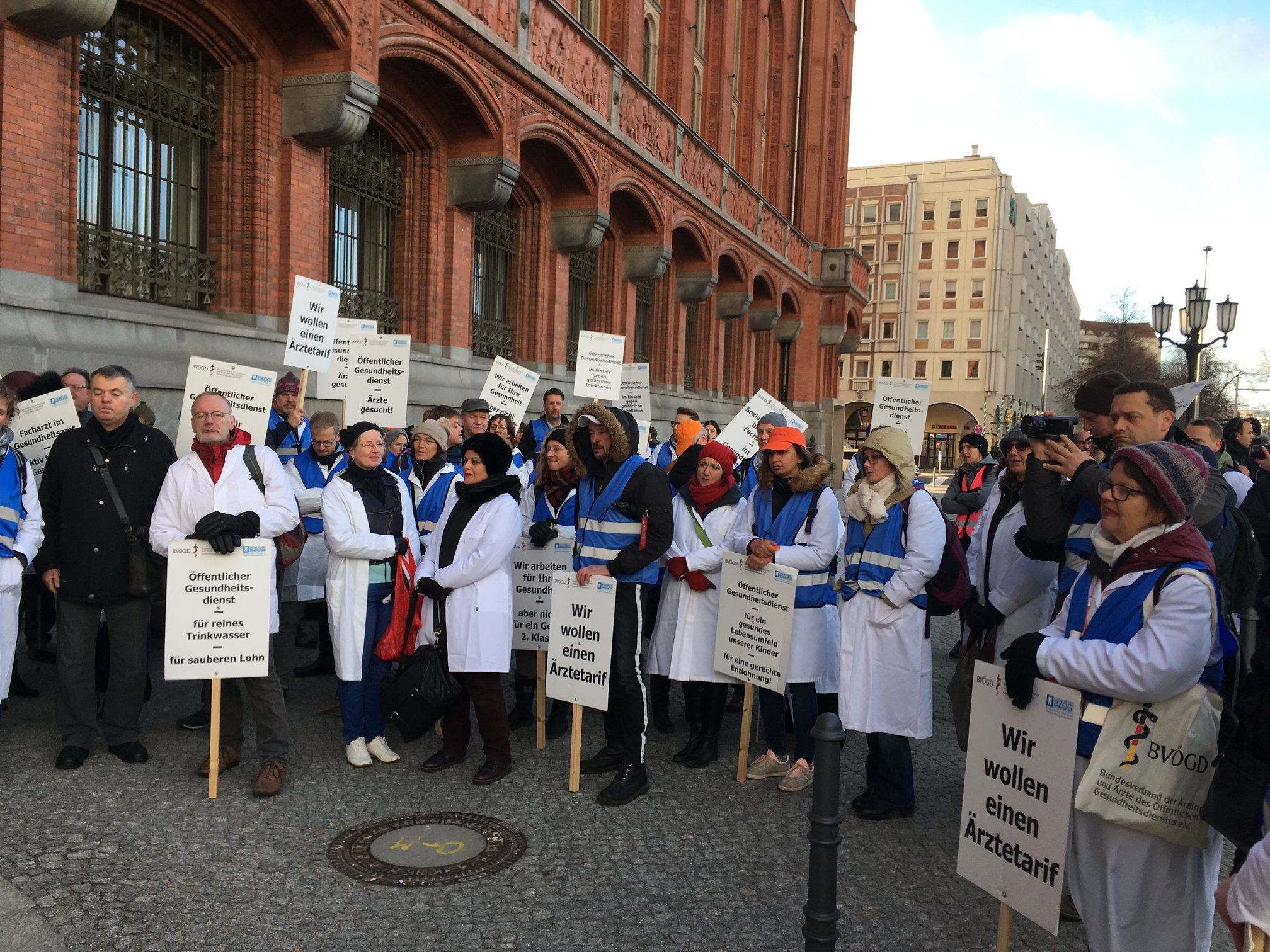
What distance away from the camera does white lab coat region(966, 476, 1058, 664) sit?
5098mm

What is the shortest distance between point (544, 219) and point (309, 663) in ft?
37.8

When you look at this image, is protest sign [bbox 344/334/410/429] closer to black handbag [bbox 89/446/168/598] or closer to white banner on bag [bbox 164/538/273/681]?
black handbag [bbox 89/446/168/598]

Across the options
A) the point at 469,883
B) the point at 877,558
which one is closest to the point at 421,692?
the point at 469,883

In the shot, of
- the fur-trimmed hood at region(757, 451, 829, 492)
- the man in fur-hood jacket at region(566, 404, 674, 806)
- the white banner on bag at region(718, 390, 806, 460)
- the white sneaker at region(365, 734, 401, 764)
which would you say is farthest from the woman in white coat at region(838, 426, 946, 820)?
the white banner on bag at region(718, 390, 806, 460)

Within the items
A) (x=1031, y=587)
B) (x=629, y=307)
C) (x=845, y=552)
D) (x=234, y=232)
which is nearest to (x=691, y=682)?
(x=845, y=552)

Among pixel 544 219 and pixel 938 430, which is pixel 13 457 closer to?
pixel 544 219

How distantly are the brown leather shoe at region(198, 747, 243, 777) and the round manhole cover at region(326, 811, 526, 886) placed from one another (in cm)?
110

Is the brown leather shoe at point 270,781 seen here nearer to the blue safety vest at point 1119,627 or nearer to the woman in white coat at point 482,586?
the woman in white coat at point 482,586

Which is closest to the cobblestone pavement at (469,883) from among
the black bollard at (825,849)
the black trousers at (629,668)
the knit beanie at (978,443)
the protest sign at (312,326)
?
the black trousers at (629,668)

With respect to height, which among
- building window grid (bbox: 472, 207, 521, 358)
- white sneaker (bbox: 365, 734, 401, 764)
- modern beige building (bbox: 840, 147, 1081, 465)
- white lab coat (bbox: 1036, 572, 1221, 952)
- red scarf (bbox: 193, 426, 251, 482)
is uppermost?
modern beige building (bbox: 840, 147, 1081, 465)

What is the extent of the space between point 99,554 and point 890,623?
14.0 feet

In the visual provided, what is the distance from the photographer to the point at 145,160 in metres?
10.4

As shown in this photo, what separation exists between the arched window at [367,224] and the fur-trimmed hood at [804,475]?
8.63 metres

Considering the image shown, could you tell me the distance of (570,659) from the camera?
5.73 metres
